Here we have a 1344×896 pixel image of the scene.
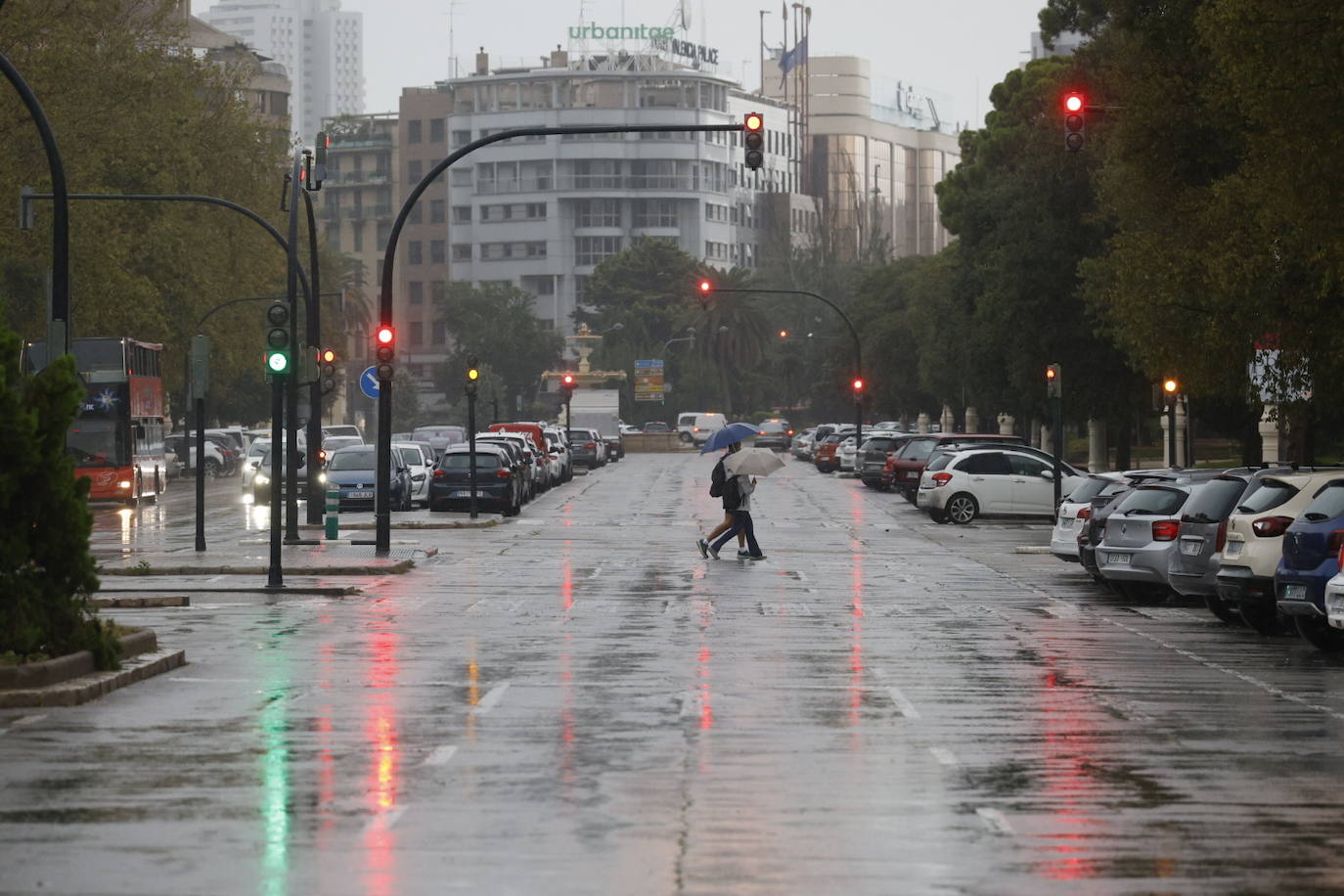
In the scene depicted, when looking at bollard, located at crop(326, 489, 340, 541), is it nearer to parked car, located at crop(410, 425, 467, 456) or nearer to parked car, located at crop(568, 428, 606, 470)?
parked car, located at crop(410, 425, 467, 456)

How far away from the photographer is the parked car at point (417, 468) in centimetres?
5450

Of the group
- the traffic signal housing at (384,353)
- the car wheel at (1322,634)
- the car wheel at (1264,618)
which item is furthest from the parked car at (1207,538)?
the traffic signal housing at (384,353)

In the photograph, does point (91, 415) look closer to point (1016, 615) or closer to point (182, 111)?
point (182, 111)

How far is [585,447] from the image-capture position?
9125cm

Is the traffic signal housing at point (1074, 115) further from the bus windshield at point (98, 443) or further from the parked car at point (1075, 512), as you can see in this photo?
the bus windshield at point (98, 443)

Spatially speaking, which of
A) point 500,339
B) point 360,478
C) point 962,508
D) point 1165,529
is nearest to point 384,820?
point 1165,529

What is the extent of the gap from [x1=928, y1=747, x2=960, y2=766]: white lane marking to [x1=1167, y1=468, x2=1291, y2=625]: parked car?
10.8 metres

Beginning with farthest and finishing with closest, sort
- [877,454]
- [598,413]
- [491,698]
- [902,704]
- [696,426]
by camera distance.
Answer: [696,426]
[598,413]
[877,454]
[491,698]
[902,704]

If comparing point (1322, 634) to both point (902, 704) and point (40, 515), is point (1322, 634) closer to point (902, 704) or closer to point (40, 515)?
point (902, 704)

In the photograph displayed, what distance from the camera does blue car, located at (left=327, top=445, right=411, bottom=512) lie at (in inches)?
2002

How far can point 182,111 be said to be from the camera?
7419 cm

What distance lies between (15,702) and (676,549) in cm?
2255

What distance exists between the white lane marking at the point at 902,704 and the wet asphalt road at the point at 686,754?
0.15 feet

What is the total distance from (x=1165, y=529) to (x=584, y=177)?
16419cm
